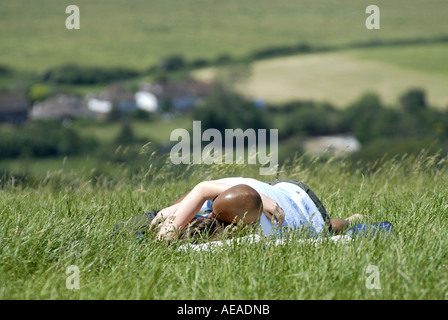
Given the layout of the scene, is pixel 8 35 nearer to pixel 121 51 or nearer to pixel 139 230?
pixel 121 51

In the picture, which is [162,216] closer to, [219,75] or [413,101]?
[413,101]

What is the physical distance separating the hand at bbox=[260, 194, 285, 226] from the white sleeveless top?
0.12 feet

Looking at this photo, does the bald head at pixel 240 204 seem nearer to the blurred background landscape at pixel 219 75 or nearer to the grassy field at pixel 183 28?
the blurred background landscape at pixel 219 75

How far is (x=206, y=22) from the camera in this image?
108 meters

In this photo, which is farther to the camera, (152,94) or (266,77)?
(152,94)

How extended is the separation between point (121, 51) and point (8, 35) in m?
19.6

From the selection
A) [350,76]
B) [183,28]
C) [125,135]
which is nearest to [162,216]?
[125,135]

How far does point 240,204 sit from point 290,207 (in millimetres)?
487

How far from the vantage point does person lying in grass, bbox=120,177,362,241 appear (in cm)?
380

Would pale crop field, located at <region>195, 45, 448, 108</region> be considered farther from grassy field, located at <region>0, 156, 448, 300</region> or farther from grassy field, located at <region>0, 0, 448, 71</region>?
grassy field, located at <region>0, 156, 448, 300</region>

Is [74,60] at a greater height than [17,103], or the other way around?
[74,60]

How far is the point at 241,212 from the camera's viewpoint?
12.5 feet

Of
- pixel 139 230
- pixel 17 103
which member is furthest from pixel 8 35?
pixel 139 230

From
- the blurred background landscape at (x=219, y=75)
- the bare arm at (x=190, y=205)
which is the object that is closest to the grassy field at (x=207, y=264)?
the bare arm at (x=190, y=205)
